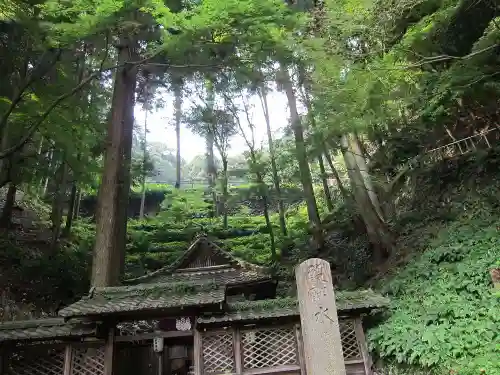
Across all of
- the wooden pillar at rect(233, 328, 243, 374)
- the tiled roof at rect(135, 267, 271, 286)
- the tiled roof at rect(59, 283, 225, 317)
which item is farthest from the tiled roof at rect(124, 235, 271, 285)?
the wooden pillar at rect(233, 328, 243, 374)

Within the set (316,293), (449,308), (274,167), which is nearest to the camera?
(316,293)

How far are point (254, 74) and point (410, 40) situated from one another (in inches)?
155

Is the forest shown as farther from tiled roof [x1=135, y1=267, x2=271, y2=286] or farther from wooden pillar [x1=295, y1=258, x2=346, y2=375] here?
tiled roof [x1=135, y1=267, x2=271, y2=286]

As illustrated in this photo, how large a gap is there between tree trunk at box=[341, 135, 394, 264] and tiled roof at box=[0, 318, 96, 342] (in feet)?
27.7

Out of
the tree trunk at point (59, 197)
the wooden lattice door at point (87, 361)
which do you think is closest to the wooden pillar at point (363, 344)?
the wooden lattice door at point (87, 361)

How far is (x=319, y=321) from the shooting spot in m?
5.71

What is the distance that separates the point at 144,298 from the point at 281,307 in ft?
9.86

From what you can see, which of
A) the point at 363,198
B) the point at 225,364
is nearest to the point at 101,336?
the point at 225,364

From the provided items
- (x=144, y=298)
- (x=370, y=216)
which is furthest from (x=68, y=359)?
(x=370, y=216)

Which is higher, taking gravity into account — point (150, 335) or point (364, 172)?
point (364, 172)

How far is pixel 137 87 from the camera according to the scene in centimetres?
1480

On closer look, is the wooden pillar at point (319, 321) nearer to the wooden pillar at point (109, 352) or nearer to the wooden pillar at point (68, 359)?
the wooden pillar at point (109, 352)

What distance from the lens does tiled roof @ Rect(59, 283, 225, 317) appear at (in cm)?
796

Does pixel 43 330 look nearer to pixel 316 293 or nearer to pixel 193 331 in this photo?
pixel 193 331
